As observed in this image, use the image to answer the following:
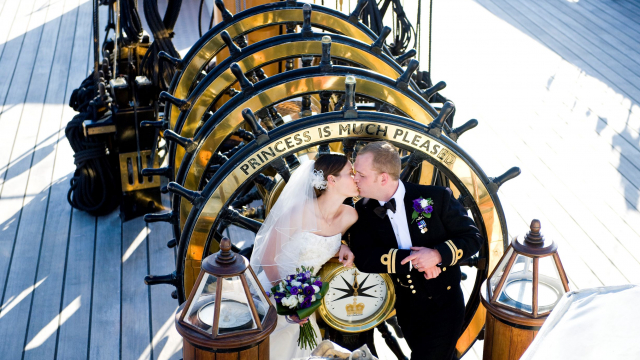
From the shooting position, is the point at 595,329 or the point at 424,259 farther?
the point at 424,259

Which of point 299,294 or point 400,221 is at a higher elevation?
point 400,221

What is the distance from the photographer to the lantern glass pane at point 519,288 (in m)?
2.21

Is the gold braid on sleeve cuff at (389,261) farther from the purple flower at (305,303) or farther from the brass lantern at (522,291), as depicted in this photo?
the brass lantern at (522,291)

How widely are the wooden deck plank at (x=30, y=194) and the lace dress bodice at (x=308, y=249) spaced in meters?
1.53

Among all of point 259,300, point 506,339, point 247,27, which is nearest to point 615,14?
point 247,27

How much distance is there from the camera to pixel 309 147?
261 centimetres


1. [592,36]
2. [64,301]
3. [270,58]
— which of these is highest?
[592,36]

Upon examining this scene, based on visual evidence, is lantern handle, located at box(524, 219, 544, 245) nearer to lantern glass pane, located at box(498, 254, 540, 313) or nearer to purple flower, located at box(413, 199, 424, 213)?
lantern glass pane, located at box(498, 254, 540, 313)

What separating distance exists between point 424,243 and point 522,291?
22.1 inches

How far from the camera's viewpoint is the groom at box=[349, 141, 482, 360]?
264 centimetres

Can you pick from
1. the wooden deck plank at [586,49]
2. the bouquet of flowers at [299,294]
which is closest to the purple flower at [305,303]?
the bouquet of flowers at [299,294]

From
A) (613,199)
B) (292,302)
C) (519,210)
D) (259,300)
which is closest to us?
(259,300)

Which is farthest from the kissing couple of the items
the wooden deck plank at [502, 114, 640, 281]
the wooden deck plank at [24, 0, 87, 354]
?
the wooden deck plank at [502, 114, 640, 281]

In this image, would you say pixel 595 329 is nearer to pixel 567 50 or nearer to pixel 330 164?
pixel 330 164
